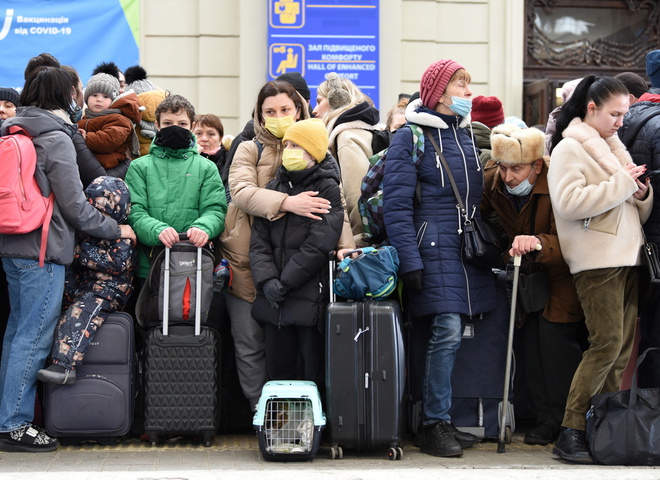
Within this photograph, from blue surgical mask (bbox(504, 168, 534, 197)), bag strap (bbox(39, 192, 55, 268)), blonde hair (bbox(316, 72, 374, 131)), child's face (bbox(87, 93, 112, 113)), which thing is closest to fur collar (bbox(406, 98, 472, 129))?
blue surgical mask (bbox(504, 168, 534, 197))

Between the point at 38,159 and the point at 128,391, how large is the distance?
4.43 ft

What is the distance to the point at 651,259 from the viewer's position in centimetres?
512

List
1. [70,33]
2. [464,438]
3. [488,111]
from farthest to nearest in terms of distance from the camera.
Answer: [70,33] < [488,111] < [464,438]

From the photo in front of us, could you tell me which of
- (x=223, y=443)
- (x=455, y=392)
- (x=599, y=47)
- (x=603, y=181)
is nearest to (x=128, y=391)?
(x=223, y=443)

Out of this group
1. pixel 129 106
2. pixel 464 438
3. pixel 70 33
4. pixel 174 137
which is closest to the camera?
pixel 464 438

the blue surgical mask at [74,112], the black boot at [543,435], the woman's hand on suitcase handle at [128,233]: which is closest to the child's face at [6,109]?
the blue surgical mask at [74,112]

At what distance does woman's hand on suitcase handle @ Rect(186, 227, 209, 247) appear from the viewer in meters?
5.34

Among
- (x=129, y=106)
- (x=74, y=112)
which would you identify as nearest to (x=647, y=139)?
(x=129, y=106)

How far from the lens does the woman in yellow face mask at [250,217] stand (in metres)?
5.57

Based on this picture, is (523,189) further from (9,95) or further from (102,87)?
(9,95)

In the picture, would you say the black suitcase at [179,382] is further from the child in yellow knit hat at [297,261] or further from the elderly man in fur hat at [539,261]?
the elderly man in fur hat at [539,261]

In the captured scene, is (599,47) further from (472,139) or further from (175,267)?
(175,267)

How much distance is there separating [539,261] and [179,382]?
2.10 meters

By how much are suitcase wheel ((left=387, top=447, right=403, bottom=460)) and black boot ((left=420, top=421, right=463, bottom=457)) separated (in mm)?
224
